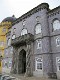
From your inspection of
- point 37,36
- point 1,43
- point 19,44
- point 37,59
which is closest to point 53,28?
point 37,36

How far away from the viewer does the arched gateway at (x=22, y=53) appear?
20734 mm

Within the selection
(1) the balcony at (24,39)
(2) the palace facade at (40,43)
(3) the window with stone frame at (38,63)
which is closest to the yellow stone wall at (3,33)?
(2) the palace facade at (40,43)

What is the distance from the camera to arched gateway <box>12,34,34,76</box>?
20734 millimetres

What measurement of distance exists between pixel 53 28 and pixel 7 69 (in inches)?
639

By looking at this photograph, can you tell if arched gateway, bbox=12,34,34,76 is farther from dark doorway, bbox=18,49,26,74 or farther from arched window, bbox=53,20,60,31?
arched window, bbox=53,20,60,31

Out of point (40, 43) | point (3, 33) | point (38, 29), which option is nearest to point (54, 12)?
point (38, 29)

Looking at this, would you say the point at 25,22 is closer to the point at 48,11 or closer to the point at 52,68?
the point at 48,11

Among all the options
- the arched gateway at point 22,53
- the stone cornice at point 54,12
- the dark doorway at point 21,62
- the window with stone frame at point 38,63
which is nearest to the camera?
the stone cornice at point 54,12

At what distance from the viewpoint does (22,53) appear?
25.2 m

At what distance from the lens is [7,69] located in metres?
28.2

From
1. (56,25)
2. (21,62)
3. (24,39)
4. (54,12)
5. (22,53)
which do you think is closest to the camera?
(56,25)

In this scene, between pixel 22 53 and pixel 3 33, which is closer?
pixel 22 53

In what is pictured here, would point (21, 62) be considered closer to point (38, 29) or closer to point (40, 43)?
point (40, 43)

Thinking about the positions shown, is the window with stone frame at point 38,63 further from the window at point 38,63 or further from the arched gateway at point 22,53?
the arched gateway at point 22,53
